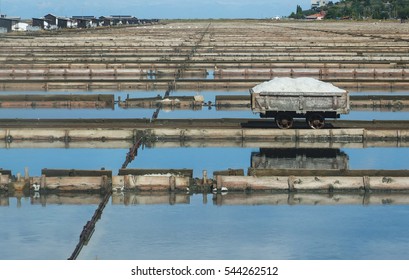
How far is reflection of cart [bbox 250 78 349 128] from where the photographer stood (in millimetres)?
36750

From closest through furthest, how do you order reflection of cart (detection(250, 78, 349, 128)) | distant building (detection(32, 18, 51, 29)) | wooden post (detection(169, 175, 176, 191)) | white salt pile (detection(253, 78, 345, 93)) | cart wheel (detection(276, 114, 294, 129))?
wooden post (detection(169, 175, 176, 191))
reflection of cart (detection(250, 78, 349, 128))
white salt pile (detection(253, 78, 345, 93))
cart wheel (detection(276, 114, 294, 129))
distant building (detection(32, 18, 51, 29))

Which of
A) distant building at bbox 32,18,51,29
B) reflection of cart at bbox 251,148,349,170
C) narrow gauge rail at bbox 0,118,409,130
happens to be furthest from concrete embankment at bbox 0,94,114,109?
distant building at bbox 32,18,51,29

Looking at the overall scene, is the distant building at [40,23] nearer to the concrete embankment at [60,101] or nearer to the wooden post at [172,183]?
the concrete embankment at [60,101]

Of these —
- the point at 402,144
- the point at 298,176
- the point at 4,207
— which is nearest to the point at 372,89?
the point at 402,144

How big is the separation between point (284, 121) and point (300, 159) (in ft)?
12.5

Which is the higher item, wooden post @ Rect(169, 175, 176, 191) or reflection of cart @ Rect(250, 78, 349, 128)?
reflection of cart @ Rect(250, 78, 349, 128)

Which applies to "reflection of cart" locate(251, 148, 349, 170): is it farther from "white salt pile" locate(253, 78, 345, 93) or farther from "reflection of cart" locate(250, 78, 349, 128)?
"white salt pile" locate(253, 78, 345, 93)

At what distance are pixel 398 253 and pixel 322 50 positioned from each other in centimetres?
6422

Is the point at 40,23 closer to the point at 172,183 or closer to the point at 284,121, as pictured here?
the point at 284,121

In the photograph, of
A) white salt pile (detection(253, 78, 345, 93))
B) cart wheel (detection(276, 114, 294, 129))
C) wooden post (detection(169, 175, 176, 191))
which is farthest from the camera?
cart wheel (detection(276, 114, 294, 129))

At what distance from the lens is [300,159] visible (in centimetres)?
3378

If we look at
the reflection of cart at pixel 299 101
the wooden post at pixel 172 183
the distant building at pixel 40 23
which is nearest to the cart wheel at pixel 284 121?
the reflection of cart at pixel 299 101
